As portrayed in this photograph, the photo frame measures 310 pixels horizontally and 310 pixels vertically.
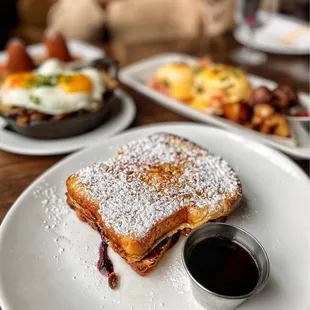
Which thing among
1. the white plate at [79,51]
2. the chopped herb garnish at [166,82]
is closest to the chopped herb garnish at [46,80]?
the chopped herb garnish at [166,82]

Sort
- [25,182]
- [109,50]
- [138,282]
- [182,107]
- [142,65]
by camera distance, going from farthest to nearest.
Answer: [109,50], [142,65], [182,107], [25,182], [138,282]

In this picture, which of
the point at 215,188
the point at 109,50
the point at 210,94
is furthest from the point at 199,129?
the point at 109,50

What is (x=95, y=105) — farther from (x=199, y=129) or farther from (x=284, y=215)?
(x=284, y=215)

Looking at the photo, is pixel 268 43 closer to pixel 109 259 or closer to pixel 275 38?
pixel 275 38

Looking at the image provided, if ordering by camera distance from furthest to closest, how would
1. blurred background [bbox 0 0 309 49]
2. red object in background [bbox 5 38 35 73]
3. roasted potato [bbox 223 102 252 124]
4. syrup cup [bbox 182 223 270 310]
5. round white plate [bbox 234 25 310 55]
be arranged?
blurred background [bbox 0 0 309 49] → round white plate [bbox 234 25 310 55] → red object in background [bbox 5 38 35 73] → roasted potato [bbox 223 102 252 124] → syrup cup [bbox 182 223 270 310]

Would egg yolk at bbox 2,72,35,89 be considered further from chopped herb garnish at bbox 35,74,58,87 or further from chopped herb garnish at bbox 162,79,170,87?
chopped herb garnish at bbox 162,79,170,87

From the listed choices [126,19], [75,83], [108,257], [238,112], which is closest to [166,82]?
[238,112]

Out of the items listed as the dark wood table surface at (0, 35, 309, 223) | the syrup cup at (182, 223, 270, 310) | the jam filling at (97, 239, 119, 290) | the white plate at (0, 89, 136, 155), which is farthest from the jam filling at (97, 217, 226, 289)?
the white plate at (0, 89, 136, 155)
